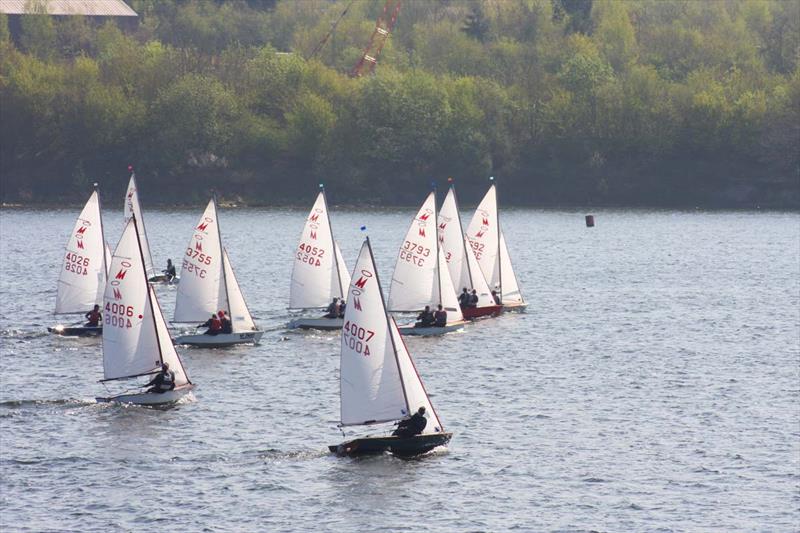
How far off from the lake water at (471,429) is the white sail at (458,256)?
3151 mm

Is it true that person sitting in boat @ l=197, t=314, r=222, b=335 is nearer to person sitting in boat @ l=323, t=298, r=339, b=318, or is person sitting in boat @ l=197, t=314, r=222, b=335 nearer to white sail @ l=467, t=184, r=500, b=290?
person sitting in boat @ l=323, t=298, r=339, b=318

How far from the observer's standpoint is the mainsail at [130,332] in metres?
67.2

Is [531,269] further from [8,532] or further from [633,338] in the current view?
[8,532]

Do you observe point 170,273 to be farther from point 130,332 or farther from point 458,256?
point 130,332

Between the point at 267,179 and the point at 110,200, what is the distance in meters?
19.4

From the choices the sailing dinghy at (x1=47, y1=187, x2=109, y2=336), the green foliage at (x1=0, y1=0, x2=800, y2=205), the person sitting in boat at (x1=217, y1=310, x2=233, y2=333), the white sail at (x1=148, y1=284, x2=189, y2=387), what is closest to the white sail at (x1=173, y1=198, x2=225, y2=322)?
the person sitting in boat at (x1=217, y1=310, x2=233, y2=333)

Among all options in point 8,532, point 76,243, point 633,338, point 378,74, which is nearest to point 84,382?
point 76,243

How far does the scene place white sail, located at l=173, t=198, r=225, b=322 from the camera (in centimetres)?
8256

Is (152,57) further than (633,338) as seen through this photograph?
Yes

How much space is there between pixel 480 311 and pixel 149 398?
32.3 m

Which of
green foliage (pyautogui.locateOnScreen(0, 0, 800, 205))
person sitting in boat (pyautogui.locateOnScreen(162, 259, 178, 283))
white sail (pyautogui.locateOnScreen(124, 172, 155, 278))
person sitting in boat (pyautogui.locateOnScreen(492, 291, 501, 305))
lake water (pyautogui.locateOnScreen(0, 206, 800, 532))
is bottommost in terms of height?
lake water (pyautogui.locateOnScreen(0, 206, 800, 532))

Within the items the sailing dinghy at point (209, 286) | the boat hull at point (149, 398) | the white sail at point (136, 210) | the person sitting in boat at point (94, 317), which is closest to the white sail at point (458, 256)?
the sailing dinghy at point (209, 286)

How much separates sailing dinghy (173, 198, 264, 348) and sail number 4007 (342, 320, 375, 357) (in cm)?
2356

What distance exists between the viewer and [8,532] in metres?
50.5
